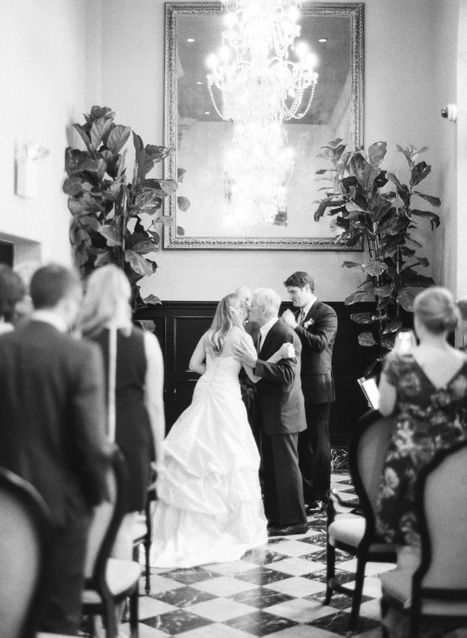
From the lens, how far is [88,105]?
878cm

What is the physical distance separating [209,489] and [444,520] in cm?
282

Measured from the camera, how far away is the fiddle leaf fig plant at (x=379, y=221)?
26.5ft

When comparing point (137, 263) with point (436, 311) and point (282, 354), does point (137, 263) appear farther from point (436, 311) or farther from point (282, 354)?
point (436, 311)

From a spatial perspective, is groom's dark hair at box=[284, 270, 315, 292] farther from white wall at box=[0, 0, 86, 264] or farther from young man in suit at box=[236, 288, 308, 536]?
white wall at box=[0, 0, 86, 264]

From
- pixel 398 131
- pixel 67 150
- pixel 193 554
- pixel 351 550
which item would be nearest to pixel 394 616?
pixel 351 550

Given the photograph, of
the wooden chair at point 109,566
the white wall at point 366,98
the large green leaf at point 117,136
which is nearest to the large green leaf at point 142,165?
the large green leaf at point 117,136

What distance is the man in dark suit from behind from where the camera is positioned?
7.82ft

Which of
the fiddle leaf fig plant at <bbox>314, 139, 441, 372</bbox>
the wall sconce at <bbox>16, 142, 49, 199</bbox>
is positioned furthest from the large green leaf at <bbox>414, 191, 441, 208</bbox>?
the wall sconce at <bbox>16, 142, 49, 199</bbox>

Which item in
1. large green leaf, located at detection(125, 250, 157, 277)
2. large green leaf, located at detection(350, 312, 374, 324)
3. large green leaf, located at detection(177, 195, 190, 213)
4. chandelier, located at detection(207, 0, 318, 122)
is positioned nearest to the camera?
chandelier, located at detection(207, 0, 318, 122)

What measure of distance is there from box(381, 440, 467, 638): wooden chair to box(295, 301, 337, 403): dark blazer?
3.89 metres

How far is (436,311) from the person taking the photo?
10.0 feet

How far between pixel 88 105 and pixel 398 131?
3.35 m

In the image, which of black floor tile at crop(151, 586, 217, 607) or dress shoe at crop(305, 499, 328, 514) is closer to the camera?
black floor tile at crop(151, 586, 217, 607)

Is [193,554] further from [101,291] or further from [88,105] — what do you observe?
[88,105]
